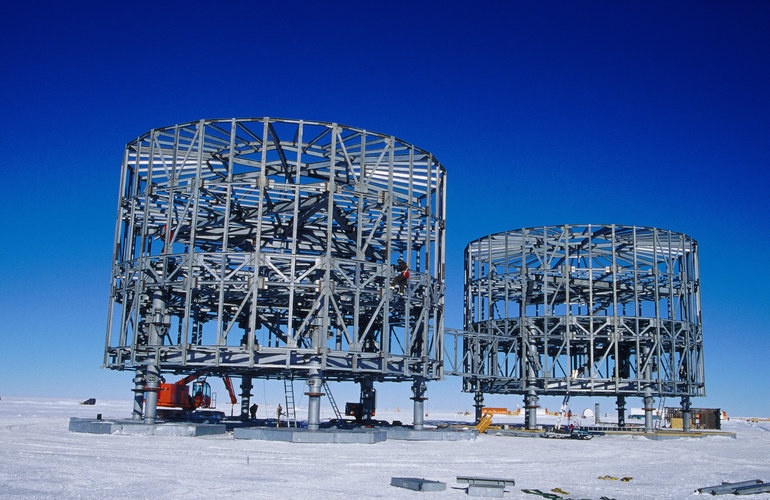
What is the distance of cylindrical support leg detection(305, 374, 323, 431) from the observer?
104ft

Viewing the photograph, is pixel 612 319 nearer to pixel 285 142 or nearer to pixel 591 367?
pixel 591 367

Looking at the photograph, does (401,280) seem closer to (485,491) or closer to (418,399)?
(418,399)

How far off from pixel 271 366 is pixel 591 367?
2217 cm

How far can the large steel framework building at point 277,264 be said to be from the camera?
33562mm

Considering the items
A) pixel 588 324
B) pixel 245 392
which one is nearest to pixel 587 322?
pixel 588 324

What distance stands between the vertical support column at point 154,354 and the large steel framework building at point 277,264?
0.06 metres

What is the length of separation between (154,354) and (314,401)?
7.89 m

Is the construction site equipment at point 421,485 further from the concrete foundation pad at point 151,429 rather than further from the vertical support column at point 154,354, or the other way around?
the vertical support column at point 154,354

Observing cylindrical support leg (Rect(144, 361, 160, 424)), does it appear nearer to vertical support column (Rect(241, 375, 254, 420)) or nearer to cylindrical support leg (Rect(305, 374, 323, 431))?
cylindrical support leg (Rect(305, 374, 323, 431))

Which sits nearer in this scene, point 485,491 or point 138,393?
point 485,491

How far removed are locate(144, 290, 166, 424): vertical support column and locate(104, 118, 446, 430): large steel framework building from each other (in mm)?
64

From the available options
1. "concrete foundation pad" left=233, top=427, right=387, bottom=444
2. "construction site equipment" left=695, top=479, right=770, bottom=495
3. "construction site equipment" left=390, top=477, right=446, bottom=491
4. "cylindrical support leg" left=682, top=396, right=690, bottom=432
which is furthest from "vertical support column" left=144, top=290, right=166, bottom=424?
"cylindrical support leg" left=682, top=396, right=690, bottom=432

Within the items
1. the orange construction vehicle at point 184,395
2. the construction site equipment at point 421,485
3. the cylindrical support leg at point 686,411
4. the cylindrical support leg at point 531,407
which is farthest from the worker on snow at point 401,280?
the cylindrical support leg at point 686,411

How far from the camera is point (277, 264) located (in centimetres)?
4062
